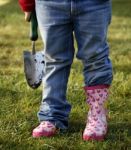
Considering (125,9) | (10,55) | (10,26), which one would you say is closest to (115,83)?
(10,55)

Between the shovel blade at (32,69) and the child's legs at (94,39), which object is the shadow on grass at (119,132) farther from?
the shovel blade at (32,69)

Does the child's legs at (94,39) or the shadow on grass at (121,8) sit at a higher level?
the child's legs at (94,39)

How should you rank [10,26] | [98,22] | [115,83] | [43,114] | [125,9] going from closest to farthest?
[98,22], [43,114], [115,83], [10,26], [125,9]

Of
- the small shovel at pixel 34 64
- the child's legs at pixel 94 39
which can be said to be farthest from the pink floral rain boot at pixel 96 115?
the small shovel at pixel 34 64

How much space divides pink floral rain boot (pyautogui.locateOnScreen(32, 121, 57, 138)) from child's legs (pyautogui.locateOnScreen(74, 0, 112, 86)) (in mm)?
345

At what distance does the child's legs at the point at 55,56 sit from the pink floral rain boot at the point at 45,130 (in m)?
0.04

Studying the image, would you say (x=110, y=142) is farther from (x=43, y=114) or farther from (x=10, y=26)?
(x=10, y=26)

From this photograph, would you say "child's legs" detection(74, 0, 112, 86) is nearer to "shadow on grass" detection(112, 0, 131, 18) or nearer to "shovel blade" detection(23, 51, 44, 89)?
"shovel blade" detection(23, 51, 44, 89)

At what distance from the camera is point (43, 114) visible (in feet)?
10.6

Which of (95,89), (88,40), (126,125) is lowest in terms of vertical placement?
(126,125)

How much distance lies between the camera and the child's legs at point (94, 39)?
296 cm

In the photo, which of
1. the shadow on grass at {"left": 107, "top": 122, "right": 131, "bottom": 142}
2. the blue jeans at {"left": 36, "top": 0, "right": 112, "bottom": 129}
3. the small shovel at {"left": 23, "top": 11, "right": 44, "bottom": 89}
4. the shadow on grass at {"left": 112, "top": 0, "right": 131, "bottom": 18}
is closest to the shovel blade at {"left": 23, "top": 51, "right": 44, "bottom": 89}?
the small shovel at {"left": 23, "top": 11, "right": 44, "bottom": 89}

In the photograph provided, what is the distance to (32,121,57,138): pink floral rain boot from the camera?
312 cm

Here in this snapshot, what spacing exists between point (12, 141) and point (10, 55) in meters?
2.57
